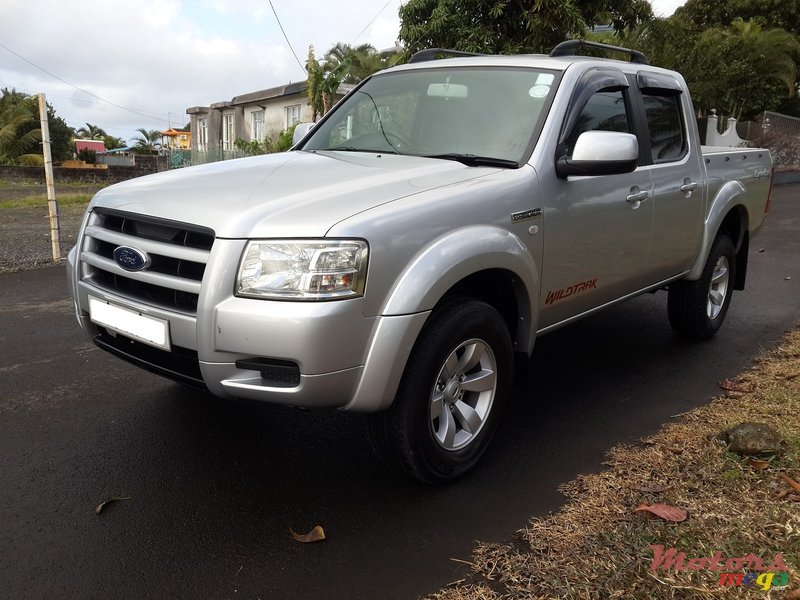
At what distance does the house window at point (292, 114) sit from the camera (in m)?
26.5

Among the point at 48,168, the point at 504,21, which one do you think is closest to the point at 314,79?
the point at 504,21

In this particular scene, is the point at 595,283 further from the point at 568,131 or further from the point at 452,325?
the point at 452,325

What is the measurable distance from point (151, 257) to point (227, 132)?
31.9 metres

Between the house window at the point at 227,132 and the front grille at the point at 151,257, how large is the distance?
29891mm

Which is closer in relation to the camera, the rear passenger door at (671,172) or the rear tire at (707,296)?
the rear passenger door at (671,172)

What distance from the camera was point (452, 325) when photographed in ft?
9.36

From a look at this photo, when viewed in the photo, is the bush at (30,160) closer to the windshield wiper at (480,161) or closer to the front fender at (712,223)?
the front fender at (712,223)

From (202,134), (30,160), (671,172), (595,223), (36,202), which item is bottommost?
(36,202)

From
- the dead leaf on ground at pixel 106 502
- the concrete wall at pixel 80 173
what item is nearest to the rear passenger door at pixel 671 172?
the dead leaf on ground at pixel 106 502

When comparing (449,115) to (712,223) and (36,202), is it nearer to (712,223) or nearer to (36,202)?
(712,223)

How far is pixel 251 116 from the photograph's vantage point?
30531 mm

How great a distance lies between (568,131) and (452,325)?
1.36 meters

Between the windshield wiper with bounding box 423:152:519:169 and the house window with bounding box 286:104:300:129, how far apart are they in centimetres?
2365

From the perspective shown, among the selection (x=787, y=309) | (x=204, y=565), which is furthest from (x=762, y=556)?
(x=787, y=309)
